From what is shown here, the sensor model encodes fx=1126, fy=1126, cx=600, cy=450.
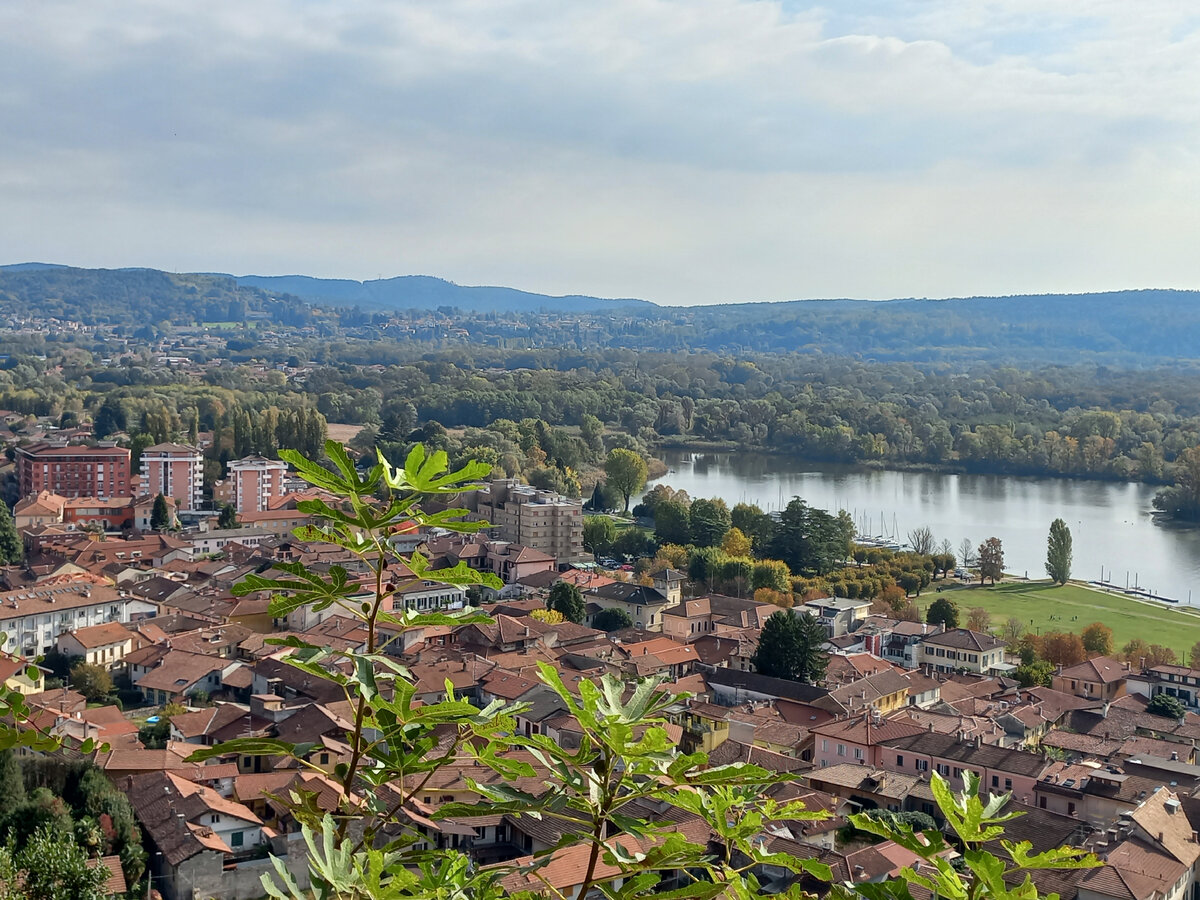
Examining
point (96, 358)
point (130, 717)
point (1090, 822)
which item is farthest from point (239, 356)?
point (1090, 822)

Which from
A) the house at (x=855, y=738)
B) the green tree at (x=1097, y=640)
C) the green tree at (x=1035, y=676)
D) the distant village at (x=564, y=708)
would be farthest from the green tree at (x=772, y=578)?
the house at (x=855, y=738)

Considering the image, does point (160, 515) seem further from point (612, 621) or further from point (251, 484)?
point (612, 621)

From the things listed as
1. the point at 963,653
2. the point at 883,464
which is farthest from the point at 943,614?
the point at 883,464

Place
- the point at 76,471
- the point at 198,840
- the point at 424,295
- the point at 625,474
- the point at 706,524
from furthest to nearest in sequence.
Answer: the point at 424,295
the point at 625,474
the point at 76,471
the point at 706,524
the point at 198,840

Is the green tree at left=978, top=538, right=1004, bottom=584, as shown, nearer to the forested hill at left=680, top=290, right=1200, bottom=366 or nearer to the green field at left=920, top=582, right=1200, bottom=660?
the green field at left=920, top=582, right=1200, bottom=660

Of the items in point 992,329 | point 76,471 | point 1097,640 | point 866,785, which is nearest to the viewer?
point 866,785

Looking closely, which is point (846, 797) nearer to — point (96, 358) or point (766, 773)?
point (766, 773)

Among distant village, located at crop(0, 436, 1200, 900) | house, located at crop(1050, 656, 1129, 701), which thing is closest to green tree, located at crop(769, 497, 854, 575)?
distant village, located at crop(0, 436, 1200, 900)

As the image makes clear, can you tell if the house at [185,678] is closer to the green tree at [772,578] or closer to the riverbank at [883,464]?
the green tree at [772,578]
